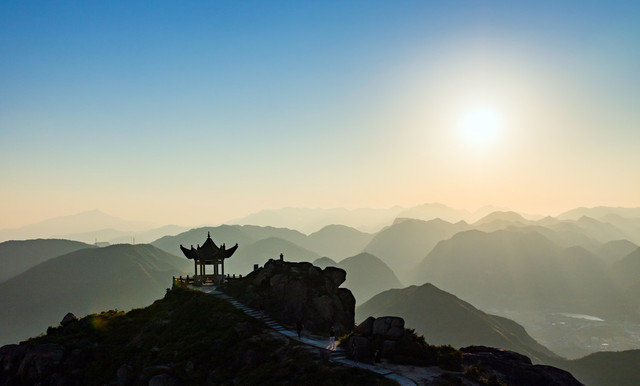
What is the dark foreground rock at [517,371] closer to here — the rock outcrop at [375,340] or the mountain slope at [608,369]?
the rock outcrop at [375,340]

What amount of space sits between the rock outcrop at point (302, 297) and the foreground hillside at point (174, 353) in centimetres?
384

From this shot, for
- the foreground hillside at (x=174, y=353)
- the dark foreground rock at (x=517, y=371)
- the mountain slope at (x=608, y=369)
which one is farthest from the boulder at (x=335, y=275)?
the mountain slope at (x=608, y=369)

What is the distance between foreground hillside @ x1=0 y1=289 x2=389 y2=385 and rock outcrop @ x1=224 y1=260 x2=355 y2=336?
151 inches

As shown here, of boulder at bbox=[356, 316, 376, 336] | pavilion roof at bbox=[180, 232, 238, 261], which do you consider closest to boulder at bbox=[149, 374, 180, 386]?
boulder at bbox=[356, 316, 376, 336]

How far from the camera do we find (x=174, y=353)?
39969 millimetres

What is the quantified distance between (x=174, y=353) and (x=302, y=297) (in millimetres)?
14959

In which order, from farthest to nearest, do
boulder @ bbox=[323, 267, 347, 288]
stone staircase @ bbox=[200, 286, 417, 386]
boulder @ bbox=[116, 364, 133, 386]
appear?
boulder @ bbox=[323, 267, 347, 288] < boulder @ bbox=[116, 364, 133, 386] < stone staircase @ bbox=[200, 286, 417, 386]

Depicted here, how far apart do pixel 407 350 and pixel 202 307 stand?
26711 mm

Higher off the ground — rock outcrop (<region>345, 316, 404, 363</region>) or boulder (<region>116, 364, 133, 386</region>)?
rock outcrop (<region>345, 316, 404, 363</region>)

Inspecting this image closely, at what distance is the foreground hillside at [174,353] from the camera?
31.6 metres

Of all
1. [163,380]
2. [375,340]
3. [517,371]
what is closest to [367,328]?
[375,340]

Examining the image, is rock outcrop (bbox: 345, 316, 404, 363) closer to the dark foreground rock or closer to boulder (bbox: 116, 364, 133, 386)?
the dark foreground rock

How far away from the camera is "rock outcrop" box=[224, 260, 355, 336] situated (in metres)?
44.5

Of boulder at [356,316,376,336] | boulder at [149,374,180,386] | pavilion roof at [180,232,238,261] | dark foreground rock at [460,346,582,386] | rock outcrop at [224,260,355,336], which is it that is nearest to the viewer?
boulder at [149,374,180,386]
